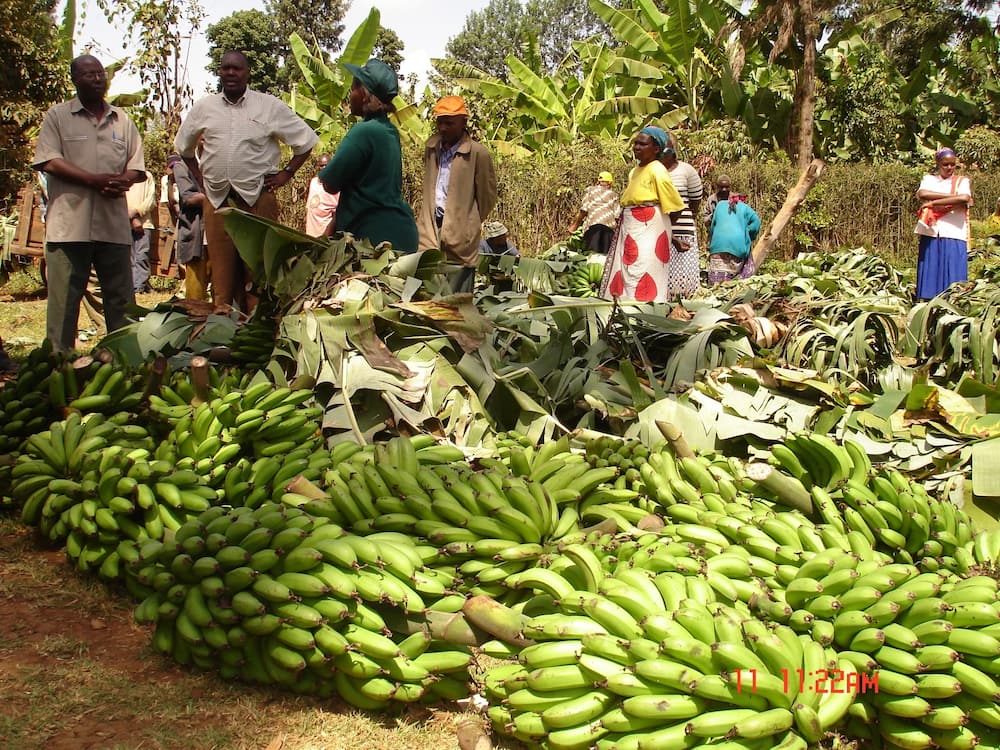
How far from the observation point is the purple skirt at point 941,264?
777 centimetres

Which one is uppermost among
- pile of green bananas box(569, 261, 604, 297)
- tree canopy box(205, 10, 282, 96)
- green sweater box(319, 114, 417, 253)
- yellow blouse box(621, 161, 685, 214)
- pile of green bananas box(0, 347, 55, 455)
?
tree canopy box(205, 10, 282, 96)

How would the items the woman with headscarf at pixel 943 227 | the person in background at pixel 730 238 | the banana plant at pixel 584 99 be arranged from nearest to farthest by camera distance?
the woman with headscarf at pixel 943 227 → the person in background at pixel 730 238 → the banana plant at pixel 584 99

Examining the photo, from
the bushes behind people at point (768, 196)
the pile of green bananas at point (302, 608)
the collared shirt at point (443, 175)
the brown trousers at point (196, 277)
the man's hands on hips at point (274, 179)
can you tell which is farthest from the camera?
the bushes behind people at point (768, 196)

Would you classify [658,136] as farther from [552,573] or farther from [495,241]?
[552,573]

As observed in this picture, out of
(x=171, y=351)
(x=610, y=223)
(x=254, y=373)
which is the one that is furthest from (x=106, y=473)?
(x=610, y=223)

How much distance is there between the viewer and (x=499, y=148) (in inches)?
609

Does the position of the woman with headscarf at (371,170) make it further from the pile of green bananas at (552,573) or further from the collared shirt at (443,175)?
the pile of green bananas at (552,573)

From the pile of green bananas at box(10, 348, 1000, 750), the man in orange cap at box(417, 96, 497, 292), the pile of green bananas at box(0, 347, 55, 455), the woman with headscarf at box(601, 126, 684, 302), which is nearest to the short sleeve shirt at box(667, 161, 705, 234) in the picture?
the woman with headscarf at box(601, 126, 684, 302)

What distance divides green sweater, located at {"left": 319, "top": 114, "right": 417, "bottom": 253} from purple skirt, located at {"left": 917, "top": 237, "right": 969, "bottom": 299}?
5.19m

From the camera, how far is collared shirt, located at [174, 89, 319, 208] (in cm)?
500

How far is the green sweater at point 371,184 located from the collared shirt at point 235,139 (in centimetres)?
48

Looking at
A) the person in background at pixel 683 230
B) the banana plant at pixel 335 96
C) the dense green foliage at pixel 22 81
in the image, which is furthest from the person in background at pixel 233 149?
the dense green foliage at pixel 22 81

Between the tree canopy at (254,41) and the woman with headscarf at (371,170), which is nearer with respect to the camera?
the woman with headscarf at (371,170)

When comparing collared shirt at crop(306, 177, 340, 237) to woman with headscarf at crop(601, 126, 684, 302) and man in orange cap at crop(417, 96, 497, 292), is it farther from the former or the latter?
woman with headscarf at crop(601, 126, 684, 302)
